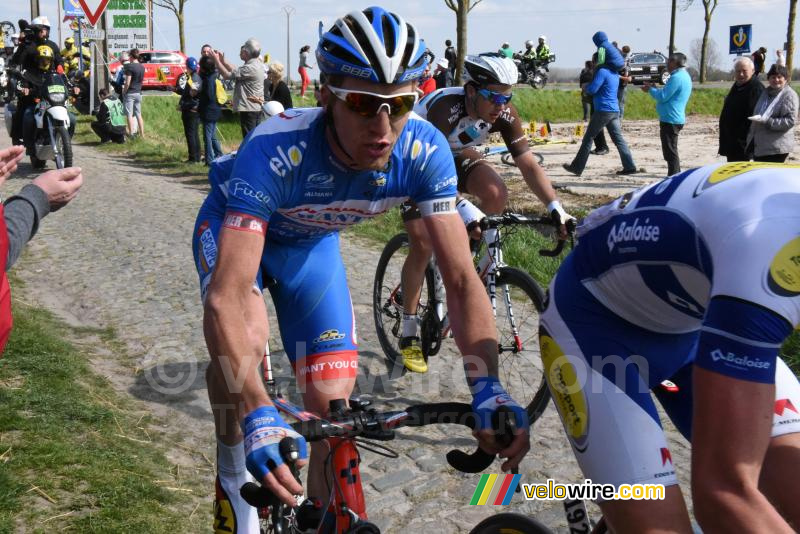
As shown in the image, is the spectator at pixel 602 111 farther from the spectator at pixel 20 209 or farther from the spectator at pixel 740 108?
the spectator at pixel 20 209

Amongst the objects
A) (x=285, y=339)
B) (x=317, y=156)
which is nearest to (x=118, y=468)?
(x=285, y=339)

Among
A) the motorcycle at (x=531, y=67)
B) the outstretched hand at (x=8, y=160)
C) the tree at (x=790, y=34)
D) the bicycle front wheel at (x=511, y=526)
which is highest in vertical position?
the tree at (x=790, y=34)

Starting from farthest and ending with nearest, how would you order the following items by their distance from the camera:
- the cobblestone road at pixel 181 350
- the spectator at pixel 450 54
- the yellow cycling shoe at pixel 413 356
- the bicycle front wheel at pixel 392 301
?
the spectator at pixel 450 54 → the bicycle front wheel at pixel 392 301 → the yellow cycling shoe at pixel 413 356 → the cobblestone road at pixel 181 350

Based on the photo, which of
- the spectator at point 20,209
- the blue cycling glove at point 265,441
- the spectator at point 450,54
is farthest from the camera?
the spectator at point 450,54

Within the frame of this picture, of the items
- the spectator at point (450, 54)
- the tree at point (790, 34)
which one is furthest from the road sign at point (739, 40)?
the spectator at point (450, 54)

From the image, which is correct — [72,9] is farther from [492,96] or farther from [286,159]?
[286,159]

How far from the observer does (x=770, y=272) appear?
192 cm

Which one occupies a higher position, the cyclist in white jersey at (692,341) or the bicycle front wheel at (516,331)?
the cyclist in white jersey at (692,341)

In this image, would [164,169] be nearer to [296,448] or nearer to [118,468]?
[118,468]

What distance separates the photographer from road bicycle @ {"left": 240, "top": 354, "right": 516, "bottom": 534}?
7.89 feet

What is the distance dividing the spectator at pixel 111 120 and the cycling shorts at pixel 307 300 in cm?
1710

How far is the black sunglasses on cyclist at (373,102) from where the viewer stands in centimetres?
283

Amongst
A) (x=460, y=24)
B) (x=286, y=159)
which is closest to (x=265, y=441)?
(x=286, y=159)

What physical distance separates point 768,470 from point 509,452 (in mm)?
775
